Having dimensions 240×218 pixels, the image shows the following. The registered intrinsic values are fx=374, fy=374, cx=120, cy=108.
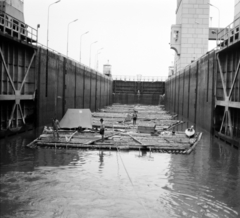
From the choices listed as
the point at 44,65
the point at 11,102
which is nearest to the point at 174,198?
the point at 11,102

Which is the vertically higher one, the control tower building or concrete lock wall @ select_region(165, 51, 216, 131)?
the control tower building

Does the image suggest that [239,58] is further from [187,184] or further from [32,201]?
[32,201]

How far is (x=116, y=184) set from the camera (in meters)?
13.5

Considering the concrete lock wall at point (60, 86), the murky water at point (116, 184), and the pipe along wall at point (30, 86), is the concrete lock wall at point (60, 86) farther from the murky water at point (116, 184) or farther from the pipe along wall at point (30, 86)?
the murky water at point (116, 184)

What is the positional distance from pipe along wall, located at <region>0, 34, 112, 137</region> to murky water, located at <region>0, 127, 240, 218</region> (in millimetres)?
5878

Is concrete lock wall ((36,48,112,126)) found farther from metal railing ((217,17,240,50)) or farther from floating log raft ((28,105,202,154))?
metal railing ((217,17,240,50))

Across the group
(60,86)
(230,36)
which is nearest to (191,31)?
(60,86)

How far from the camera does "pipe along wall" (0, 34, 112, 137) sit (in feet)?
81.5

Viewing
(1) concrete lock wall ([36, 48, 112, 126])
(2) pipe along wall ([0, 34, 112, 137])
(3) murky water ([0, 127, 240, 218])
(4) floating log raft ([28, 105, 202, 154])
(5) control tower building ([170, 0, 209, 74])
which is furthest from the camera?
(5) control tower building ([170, 0, 209, 74])

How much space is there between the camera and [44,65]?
102ft

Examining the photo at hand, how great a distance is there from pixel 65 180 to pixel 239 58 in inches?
583

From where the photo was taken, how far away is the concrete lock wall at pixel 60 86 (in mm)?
30453

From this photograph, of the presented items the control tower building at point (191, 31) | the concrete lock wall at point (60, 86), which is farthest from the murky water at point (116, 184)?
the control tower building at point (191, 31)

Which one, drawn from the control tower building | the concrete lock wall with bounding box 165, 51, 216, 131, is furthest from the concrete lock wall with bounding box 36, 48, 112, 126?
the control tower building
